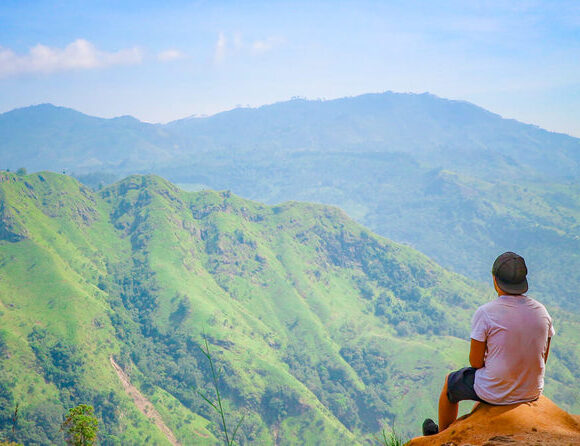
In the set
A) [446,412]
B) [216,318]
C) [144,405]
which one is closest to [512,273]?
[446,412]

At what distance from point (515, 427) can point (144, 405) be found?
370ft

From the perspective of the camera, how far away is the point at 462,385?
5.66m

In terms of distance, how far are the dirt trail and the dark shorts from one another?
105264mm

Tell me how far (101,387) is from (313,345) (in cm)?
6613

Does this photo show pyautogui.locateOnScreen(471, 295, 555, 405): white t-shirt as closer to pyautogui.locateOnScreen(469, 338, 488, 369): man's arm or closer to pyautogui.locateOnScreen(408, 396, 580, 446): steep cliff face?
pyautogui.locateOnScreen(469, 338, 488, 369): man's arm

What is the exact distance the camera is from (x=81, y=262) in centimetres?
13525

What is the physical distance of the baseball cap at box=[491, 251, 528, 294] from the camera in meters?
5.30

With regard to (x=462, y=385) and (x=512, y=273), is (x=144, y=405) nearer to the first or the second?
(x=462, y=385)


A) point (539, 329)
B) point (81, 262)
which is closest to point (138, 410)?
point (81, 262)

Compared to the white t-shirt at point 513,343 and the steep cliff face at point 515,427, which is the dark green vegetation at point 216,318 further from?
the white t-shirt at point 513,343

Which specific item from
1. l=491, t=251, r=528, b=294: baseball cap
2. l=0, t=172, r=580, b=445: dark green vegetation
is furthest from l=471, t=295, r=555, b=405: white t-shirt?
A: l=0, t=172, r=580, b=445: dark green vegetation

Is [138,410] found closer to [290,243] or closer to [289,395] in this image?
[289,395]

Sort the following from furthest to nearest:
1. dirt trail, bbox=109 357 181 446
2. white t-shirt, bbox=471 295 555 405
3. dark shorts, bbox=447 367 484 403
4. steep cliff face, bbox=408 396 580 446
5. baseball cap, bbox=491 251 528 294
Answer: dirt trail, bbox=109 357 181 446 → dark shorts, bbox=447 367 484 403 → baseball cap, bbox=491 251 528 294 → white t-shirt, bbox=471 295 555 405 → steep cliff face, bbox=408 396 580 446

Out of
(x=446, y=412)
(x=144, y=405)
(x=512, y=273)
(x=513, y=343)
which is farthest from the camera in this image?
(x=144, y=405)
